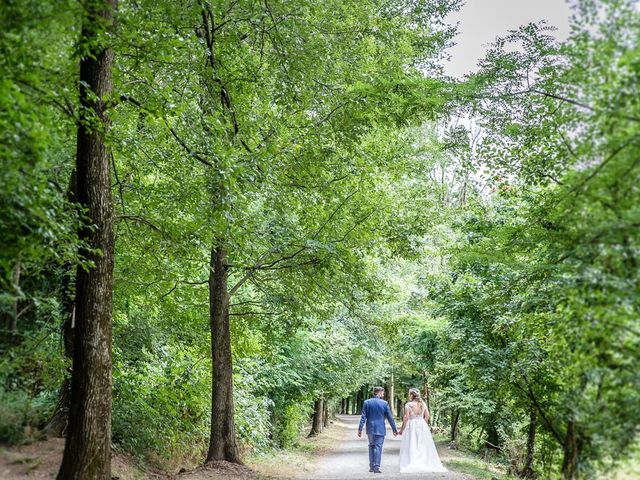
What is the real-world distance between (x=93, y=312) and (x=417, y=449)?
340 inches

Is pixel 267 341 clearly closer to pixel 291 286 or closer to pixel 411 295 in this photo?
pixel 291 286

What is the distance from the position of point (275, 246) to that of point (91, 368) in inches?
197

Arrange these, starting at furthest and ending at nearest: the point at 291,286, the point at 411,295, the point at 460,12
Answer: the point at 411,295 → the point at 460,12 → the point at 291,286

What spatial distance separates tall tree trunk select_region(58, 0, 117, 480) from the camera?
7859 mm

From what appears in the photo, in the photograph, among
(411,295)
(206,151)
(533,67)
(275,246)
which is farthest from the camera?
(411,295)

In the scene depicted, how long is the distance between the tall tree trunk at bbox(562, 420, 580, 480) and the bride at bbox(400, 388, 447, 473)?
7425mm

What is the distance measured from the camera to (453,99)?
396 inches

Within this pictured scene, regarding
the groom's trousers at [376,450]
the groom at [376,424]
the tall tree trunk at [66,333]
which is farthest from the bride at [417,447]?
the tall tree trunk at [66,333]

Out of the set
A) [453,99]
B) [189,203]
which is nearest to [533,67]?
[453,99]

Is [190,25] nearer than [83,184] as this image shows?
No

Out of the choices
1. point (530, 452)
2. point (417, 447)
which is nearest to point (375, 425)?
point (417, 447)

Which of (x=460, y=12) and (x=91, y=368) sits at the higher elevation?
(x=460, y=12)

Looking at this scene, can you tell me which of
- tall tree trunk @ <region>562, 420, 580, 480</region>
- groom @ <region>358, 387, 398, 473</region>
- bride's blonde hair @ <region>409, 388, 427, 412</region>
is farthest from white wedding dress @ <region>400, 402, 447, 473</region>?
tall tree trunk @ <region>562, 420, 580, 480</region>

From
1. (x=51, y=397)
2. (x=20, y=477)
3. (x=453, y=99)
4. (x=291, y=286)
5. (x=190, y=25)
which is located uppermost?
(x=190, y=25)
